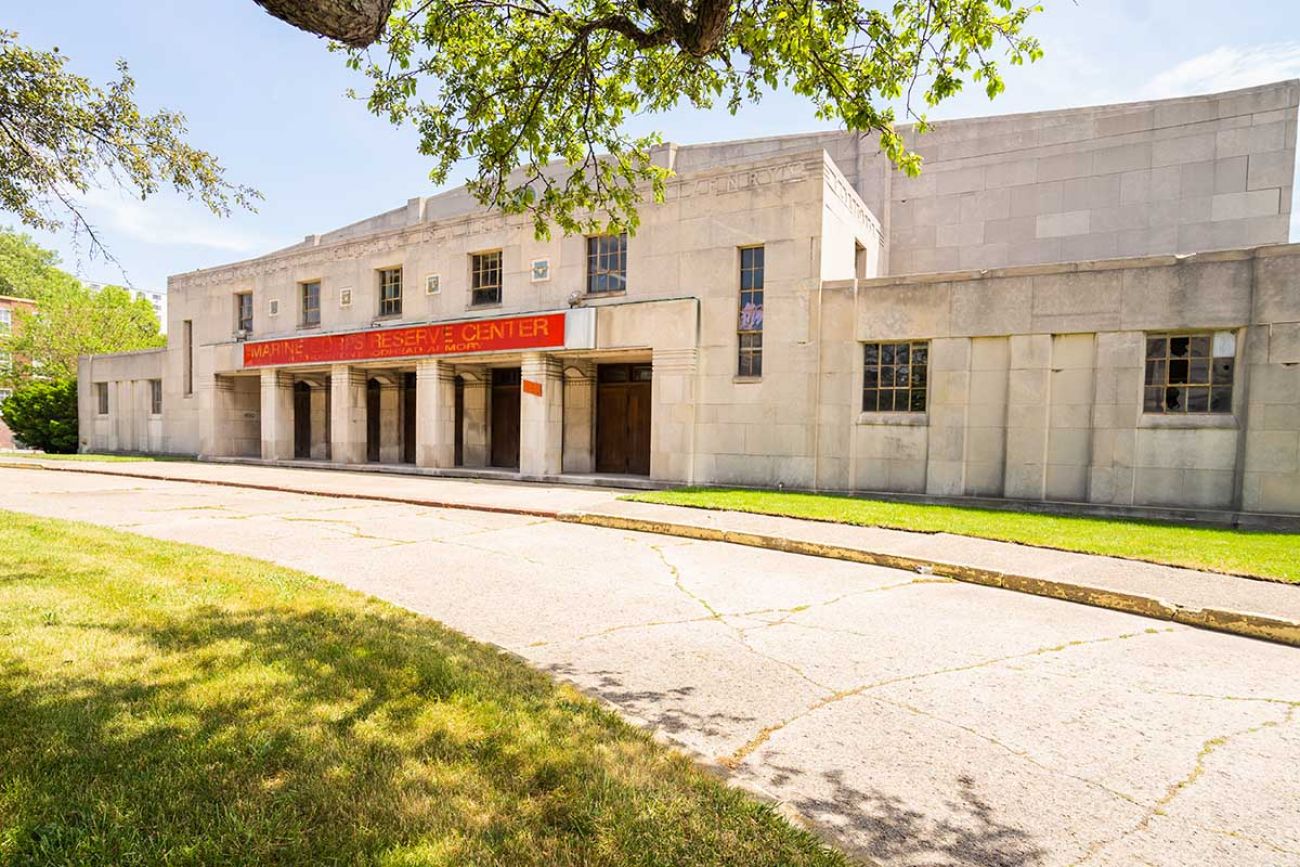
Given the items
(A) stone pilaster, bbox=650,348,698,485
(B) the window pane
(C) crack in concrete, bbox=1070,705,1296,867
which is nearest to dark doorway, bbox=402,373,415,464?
(A) stone pilaster, bbox=650,348,698,485

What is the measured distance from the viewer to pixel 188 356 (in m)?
27.5

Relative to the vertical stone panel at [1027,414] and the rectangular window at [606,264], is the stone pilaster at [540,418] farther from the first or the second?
the vertical stone panel at [1027,414]

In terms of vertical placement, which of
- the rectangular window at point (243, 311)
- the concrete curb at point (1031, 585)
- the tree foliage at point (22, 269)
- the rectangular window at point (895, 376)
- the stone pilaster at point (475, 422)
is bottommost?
the concrete curb at point (1031, 585)

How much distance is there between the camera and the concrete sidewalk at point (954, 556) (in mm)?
6133

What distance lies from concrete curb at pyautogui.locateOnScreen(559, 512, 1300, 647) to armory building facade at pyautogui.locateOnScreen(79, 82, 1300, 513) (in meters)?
5.50

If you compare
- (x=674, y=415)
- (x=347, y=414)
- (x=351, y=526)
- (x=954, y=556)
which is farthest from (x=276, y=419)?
(x=954, y=556)

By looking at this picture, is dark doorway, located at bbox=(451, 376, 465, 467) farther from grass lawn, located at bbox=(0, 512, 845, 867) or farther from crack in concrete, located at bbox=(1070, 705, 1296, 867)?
crack in concrete, located at bbox=(1070, 705, 1296, 867)

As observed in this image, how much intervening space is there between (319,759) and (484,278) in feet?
60.6

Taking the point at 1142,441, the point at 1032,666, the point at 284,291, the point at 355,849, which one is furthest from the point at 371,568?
the point at 284,291

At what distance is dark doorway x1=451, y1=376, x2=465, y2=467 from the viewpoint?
22.1m

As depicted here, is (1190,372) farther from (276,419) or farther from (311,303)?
(276,419)

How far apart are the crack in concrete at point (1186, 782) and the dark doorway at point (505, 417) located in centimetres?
1949

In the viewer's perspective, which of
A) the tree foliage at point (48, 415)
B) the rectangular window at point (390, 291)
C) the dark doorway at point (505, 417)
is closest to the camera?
the dark doorway at point (505, 417)

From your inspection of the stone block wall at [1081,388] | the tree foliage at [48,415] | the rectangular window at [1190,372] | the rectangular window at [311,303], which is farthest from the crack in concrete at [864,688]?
the tree foliage at [48,415]
